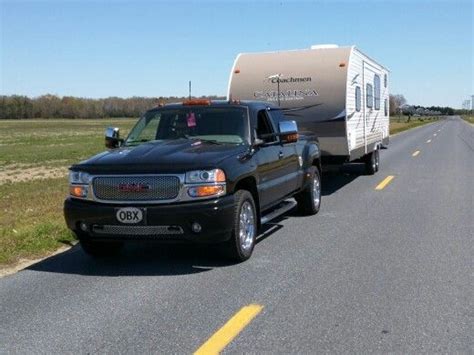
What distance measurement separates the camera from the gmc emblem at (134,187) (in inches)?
244

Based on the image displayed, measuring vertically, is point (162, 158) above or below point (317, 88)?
below

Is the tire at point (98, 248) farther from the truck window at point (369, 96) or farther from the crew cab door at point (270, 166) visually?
the truck window at point (369, 96)

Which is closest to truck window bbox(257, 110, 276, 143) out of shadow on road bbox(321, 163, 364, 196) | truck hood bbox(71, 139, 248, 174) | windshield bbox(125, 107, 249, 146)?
windshield bbox(125, 107, 249, 146)

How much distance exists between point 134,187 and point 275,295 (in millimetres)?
1897

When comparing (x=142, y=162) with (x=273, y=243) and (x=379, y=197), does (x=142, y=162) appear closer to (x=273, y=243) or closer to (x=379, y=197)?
(x=273, y=243)

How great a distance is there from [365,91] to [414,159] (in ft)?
27.5

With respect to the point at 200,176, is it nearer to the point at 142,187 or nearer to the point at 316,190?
the point at 142,187

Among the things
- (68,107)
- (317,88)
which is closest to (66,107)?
(68,107)

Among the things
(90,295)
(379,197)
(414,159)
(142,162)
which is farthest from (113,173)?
(414,159)

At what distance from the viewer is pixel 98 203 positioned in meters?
6.36

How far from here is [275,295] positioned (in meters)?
5.41

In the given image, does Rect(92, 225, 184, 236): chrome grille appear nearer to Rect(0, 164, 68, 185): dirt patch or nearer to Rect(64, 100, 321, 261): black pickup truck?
Rect(64, 100, 321, 261): black pickup truck

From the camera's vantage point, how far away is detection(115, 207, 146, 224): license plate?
6.12m

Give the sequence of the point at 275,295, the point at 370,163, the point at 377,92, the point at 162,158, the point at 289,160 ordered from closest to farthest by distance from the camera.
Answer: the point at 275,295
the point at 162,158
the point at 289,160
the point at 370,163
the point at 377,92
